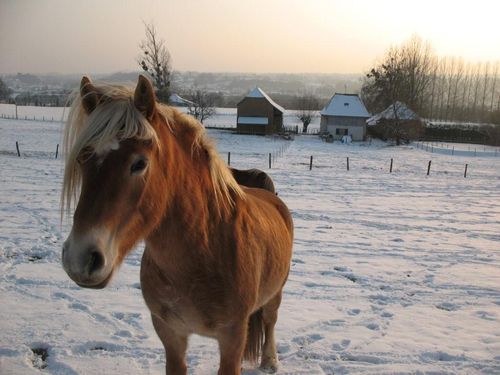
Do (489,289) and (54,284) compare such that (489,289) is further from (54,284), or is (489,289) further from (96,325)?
(54,284)

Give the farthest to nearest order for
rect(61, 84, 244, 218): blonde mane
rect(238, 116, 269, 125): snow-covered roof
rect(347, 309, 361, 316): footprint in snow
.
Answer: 1. rect(238, 116, 269, 125): snow-covered roof
2. rect(347, 309, 361, 316): footprint in snow
3. rect(61, 84, 244, 218): blonde mane

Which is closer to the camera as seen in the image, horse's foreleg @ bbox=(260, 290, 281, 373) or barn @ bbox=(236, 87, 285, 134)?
horse's foreleg @ bbox=(260, 290, 281, 373)

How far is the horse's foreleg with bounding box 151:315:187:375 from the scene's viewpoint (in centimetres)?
272

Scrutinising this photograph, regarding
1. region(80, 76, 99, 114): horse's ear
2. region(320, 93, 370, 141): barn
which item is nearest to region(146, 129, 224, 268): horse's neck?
region(80, 76, 99, 114): horse's ear

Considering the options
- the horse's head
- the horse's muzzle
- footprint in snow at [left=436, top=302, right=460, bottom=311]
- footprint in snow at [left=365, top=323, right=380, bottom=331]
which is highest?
the horse's head

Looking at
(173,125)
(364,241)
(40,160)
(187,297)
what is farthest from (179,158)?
(40,160)

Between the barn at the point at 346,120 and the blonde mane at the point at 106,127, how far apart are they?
1848 inches

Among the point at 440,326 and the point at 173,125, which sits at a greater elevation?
the point at 173,125

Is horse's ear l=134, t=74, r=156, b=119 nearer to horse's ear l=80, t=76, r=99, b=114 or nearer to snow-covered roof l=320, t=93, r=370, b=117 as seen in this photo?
horse's ear l=80, t=76, r=99, b=114

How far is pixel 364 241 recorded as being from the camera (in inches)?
327

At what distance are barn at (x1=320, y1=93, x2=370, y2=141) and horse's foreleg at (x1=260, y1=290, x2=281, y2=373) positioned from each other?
45.5 m

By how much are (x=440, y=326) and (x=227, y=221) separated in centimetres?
378

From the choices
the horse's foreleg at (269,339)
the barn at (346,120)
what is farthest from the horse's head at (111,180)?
the barn at (346,120)

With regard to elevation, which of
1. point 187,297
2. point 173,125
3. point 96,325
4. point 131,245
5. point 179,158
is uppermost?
point 173,125
